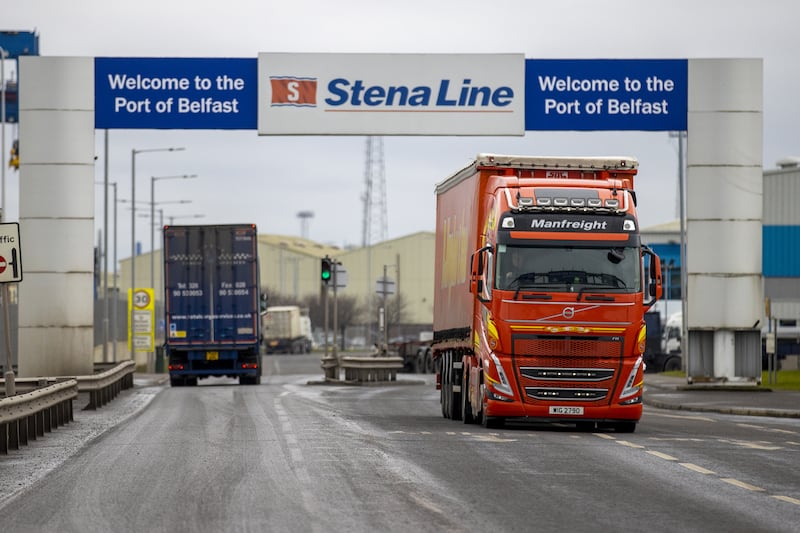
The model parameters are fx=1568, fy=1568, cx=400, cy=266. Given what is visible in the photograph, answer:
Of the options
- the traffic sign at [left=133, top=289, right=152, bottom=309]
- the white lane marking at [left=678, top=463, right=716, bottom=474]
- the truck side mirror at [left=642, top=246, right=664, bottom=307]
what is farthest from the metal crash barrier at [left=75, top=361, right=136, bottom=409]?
the traffic sign at [left=133, top=289, right=152, bottom=309]

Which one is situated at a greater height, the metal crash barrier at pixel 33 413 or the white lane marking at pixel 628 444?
the metal crash barrier at pixel 33 413

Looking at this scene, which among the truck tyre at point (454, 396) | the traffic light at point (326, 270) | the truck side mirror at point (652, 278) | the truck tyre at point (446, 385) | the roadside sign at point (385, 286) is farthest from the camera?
the roadside sign at point (385, 286)

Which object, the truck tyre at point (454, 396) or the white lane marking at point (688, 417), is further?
the white lane marking at point (688, 417)

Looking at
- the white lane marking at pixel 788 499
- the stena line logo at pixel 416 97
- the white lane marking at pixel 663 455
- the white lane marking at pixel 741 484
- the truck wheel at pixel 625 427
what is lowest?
the truck wheel at pixel 625 427

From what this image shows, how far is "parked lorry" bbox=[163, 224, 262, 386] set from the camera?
42875 millimetres

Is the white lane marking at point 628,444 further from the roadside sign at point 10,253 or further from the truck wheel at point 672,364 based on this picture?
the truck wheel at point 672,364

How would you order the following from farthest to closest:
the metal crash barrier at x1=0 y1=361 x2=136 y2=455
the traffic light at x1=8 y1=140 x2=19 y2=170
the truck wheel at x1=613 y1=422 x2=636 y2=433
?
1. the traffic light at x1=8 y1=140 x2=19 y2=170
2. the truck wheel at x1=613 y1=422 x2=636 y2=433
3. the metal crash barrier at x1=0 y1=361 x2=136 y2=455

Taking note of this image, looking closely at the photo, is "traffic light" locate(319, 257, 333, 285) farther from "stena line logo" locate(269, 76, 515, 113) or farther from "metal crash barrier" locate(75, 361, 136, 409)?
"stena line logo" locate(269, 76, 515, 113)

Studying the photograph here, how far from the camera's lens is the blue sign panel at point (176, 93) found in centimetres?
3634

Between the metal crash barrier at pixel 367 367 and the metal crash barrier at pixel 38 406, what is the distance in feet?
54.8

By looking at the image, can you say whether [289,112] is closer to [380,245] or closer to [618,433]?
[618,433]

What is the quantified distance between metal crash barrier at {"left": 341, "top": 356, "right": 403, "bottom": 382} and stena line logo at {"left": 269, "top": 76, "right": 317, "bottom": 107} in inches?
521

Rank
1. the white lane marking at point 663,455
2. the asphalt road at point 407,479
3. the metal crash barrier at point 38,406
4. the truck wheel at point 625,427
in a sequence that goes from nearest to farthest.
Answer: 1. the asphalt road at point 407,479
2. the white lane marking at point 663,455
3. the metal crash barrier at point 38,406
4. the truck wheel at point 625,427

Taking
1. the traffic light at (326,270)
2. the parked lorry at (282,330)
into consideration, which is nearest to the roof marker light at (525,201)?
the traffic light at (326,270)
